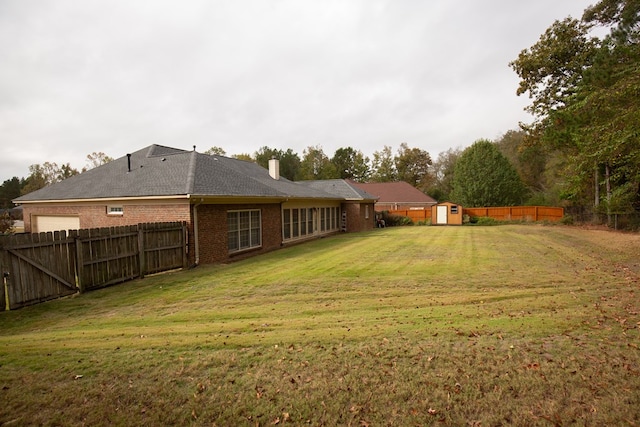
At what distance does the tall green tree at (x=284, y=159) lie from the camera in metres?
67.6

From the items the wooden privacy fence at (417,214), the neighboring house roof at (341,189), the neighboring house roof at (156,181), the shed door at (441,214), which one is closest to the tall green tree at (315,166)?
the wooden privacy fence at (417,214)

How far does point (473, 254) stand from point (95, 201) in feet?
51.8

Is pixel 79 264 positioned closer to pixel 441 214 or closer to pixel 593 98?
pixel 593 98

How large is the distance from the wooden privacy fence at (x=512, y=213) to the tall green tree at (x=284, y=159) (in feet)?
116

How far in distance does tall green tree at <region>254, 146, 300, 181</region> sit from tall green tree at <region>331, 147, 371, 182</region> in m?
8.20

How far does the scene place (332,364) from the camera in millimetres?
4449

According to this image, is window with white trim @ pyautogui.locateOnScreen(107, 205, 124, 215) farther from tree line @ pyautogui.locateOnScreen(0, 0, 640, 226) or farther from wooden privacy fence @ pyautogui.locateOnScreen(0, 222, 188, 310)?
tree line @ pyautogui.locateOnScreen(0, 0, 640, 226)

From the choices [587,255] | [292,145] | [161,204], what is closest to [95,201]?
[161,204]

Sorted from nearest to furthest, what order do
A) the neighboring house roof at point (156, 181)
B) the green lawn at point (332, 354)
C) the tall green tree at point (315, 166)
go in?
the green lawn at point (332, 354) < the neighboring house roof at point (156, 181) < the tall green tree at point (315, 166)

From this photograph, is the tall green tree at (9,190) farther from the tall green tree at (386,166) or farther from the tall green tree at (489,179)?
the tall green tree at (489,179)

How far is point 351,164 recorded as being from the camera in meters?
72.9

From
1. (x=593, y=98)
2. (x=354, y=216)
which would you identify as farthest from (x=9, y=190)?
(x=593, y=98)

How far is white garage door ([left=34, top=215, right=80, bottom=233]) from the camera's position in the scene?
52.0 feet

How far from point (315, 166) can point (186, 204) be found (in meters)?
61.5
